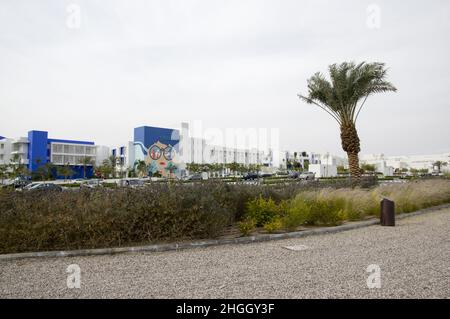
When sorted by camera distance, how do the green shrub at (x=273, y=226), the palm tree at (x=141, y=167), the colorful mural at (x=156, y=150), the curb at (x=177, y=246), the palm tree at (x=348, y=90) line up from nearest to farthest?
the curb at (x=177, y=246) → the green shrub at (x=273, y=226) → the palm tree at (x=348, y=90) → the palm tree at (x=141, y=167) → the colorful mural at (x=156, y=150)

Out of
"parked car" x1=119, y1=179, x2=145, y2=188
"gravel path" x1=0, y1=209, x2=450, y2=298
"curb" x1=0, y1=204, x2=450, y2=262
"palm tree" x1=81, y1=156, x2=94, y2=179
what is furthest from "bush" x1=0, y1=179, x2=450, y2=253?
"palm tree" x1=81, y1=156, x2=94, y2=179

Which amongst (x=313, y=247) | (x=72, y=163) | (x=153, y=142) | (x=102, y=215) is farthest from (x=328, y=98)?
(x=72, y=163)

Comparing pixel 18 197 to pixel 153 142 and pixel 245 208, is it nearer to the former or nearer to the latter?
pixel 245 208

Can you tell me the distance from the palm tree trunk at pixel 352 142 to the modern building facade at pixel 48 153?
57.4m

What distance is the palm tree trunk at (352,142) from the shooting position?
69.7 ft

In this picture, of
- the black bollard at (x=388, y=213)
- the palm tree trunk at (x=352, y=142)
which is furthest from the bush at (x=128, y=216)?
the palm tree trunk at (x=352, y=142)

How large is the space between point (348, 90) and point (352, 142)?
3489 millimetres

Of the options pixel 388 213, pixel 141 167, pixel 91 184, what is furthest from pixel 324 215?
pixel 141 167

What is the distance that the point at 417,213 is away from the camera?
1218 cm

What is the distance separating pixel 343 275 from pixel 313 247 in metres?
2.05

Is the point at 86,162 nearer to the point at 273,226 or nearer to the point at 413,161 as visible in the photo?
the point at 273,226

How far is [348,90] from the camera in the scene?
802 inches

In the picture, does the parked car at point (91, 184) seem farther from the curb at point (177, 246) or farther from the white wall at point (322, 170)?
the white wall at point (322, 170)

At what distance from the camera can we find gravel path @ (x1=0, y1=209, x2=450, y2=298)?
394 centimetres
